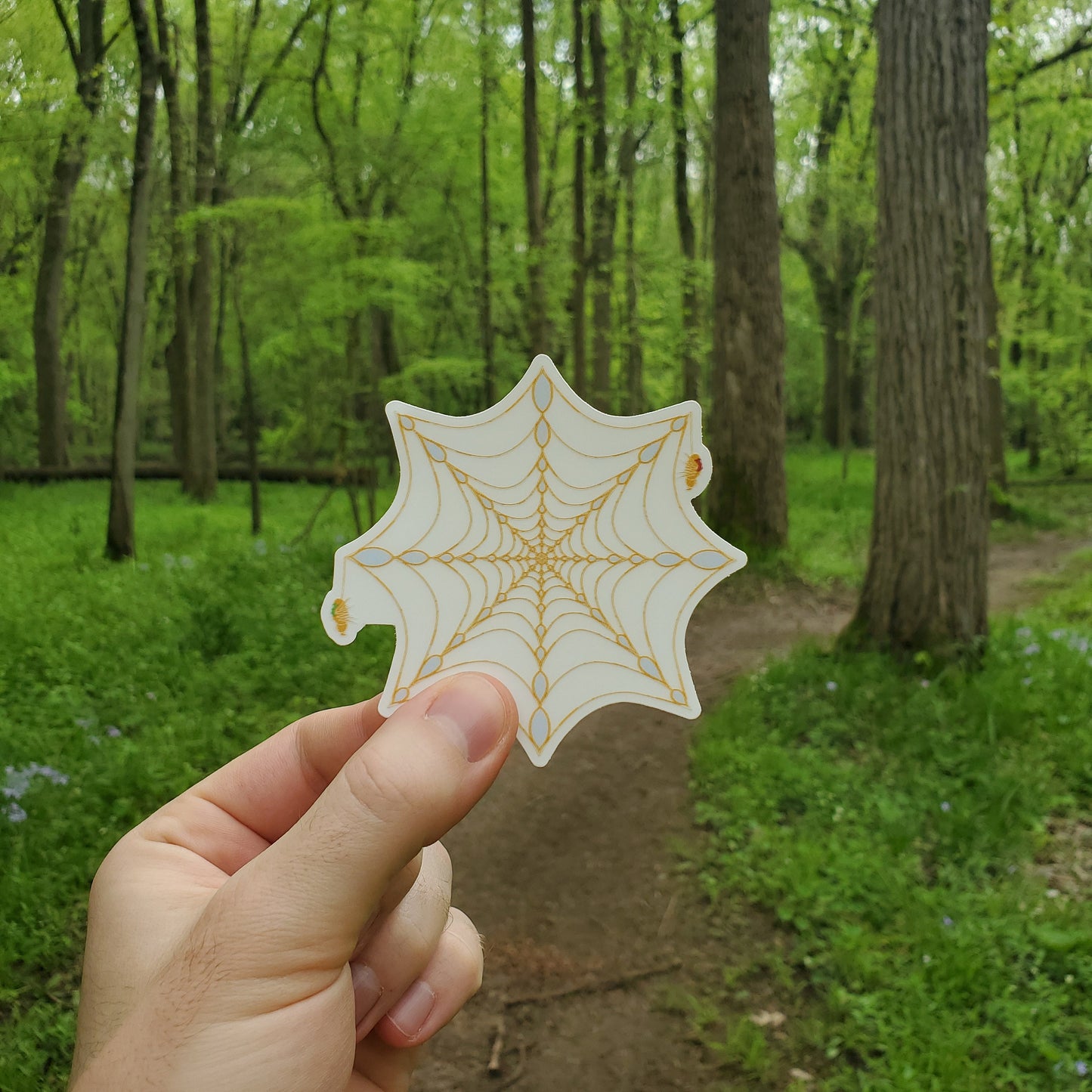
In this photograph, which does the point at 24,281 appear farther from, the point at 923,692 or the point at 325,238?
the point at 923,692

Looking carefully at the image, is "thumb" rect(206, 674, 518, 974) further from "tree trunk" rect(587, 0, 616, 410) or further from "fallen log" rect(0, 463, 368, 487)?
"fallen log" rect(0, 463, 368, 487)

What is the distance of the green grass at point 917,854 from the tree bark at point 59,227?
21.3ft

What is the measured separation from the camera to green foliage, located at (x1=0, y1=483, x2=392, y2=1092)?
318 centimetres

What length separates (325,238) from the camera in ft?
29.8

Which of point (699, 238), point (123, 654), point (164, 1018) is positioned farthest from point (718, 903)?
point (699, 238)

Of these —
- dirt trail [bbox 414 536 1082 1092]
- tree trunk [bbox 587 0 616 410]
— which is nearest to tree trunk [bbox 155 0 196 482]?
tree trunk [bbox 587 0 616 410]

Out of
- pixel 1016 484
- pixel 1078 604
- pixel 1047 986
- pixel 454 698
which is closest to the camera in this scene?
pixel 454 698

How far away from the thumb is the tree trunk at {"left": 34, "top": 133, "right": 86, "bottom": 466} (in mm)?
6584

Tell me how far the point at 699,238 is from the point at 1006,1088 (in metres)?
23.7

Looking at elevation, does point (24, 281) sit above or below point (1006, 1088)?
above

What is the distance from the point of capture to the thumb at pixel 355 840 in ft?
3.72

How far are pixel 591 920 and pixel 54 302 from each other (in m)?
11.2

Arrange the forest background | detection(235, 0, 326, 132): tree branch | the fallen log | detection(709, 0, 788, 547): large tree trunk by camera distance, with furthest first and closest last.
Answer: detection(235, 0, 326, 132): tree branch
the fallen log
the forest background
detection(709, 0, 788, 547): large tree trunk

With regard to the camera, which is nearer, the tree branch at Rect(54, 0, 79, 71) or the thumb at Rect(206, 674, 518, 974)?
the thumb at Rect(206, 674, 518, 974)
